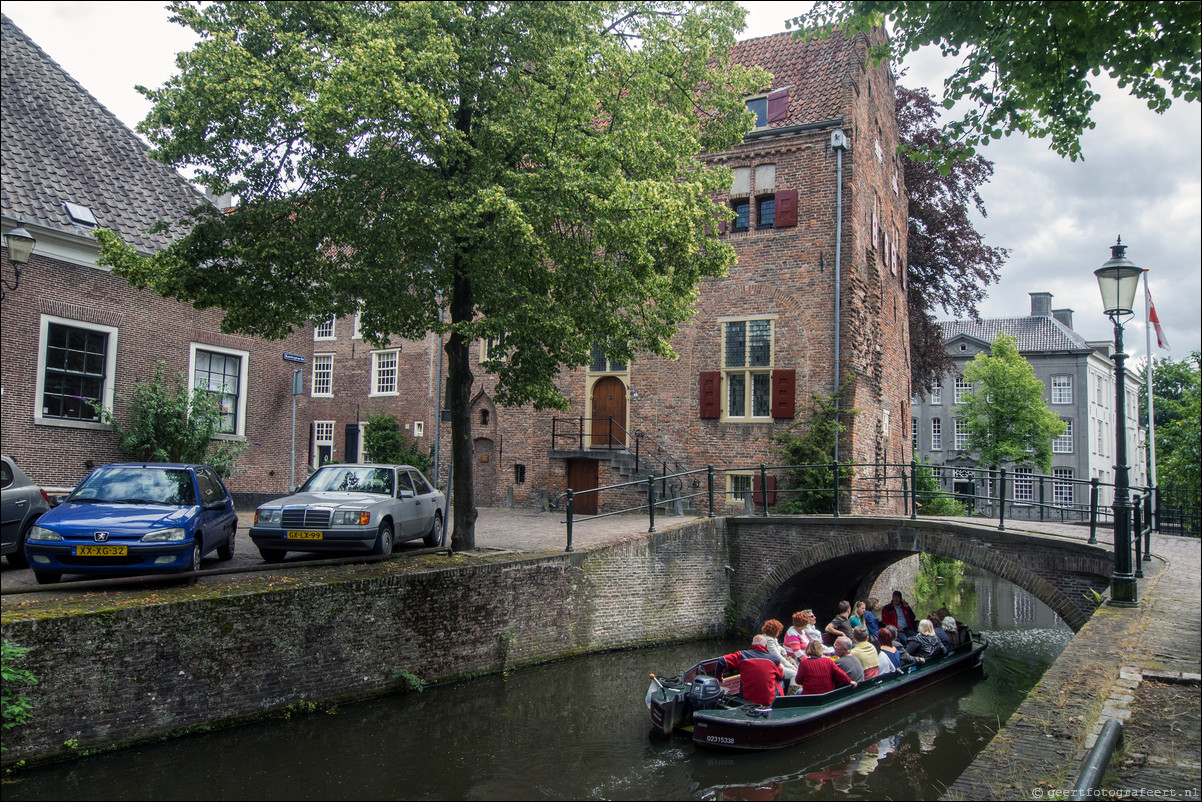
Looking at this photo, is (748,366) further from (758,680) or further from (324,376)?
(324,376)

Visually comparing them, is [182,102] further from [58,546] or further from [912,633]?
[912,633]

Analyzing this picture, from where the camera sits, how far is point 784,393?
808 inches

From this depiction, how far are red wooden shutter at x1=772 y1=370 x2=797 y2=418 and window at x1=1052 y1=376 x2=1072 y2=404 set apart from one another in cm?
3504

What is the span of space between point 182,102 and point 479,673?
9.10 m

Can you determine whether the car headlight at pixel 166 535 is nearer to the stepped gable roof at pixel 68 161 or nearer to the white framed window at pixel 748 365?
the stepped gable roof at pixel 68 161

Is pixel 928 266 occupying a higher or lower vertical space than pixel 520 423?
higher

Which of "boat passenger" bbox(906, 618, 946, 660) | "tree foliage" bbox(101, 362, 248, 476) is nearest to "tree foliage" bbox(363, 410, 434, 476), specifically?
"tree foliage" bbox(101, 362, 248, 476)

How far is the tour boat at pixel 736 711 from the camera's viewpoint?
995cm

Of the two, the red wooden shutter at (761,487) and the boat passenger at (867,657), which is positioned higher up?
the red wooden shutter at (761,487)

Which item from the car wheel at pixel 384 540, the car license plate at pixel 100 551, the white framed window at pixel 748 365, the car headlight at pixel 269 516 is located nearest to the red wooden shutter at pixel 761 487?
the white framed window at pixel 748 365

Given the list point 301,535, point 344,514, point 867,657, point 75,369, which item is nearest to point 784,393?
point 867,657

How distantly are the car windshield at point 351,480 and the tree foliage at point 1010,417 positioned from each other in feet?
100

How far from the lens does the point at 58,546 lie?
9.07 metres

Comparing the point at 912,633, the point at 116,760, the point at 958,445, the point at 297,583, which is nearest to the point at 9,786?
the point at 116,760
